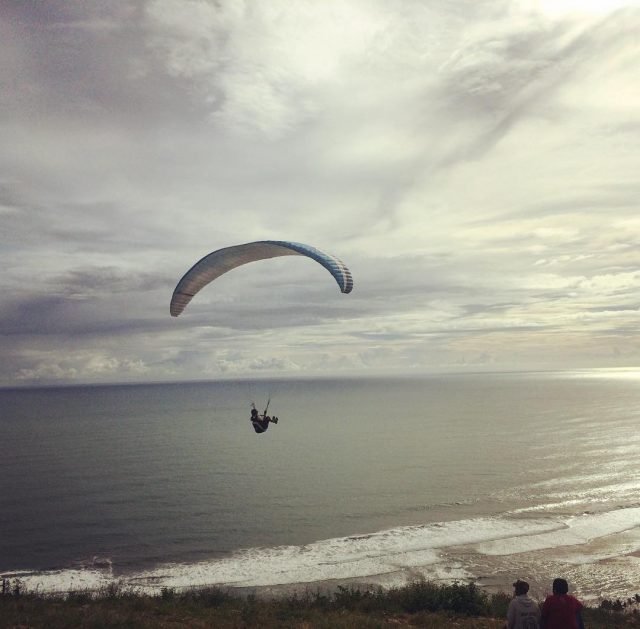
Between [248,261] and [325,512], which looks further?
[325,512]

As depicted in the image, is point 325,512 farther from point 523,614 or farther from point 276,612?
point 523,614

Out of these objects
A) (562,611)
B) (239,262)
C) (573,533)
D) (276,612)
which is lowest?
(573,533)

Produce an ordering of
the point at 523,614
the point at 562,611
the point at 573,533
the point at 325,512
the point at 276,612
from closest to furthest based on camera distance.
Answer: the point at 562,611
the point at 523,614
the point at 276,612
the point at 573,533
the point at 325,512

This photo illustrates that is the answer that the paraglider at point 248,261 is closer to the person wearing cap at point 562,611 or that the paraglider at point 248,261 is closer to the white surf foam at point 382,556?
the white surf foam at point 382,556

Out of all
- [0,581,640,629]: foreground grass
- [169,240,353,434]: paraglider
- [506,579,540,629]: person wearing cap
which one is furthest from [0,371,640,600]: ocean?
[506,579,540,629]: person wearing cap

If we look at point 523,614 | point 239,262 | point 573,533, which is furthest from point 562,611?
point 573,533

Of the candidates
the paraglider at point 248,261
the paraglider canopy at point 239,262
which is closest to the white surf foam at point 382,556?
the paraglider at point 248,261
